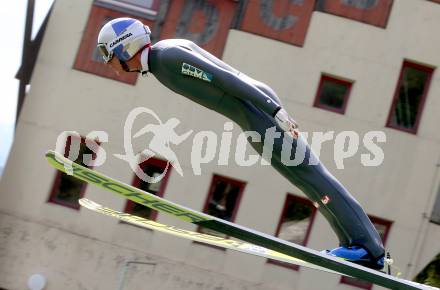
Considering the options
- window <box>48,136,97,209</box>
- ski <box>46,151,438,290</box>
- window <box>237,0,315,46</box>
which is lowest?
window <box>48,136,97,209</box>

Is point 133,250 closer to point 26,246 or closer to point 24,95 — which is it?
point 26,246

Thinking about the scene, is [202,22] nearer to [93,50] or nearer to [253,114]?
[93,50]

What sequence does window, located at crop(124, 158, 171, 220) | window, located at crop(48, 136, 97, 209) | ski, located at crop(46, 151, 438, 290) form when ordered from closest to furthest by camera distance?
1. ski, located at crop(46, 151, 438, 290)
2. window, located at crop(124, 158, 171, 220)
3. window, located at crop(48, 136, 97, 209)

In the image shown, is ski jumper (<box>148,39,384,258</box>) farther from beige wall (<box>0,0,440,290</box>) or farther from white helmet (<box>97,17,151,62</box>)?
beige wall (<box>0,0,440,290</box>)

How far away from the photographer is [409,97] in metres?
10.9

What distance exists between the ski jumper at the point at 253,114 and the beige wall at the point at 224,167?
186 inches

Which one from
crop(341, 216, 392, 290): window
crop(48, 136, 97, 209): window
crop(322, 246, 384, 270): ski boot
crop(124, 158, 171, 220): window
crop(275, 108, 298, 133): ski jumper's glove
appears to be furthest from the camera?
crop(48, 136, 97, 209): window

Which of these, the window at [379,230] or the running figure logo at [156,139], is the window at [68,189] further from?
the window at [379,230]

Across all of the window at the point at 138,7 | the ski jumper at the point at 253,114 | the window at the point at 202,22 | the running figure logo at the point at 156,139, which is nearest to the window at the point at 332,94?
the window at the point at 202,22

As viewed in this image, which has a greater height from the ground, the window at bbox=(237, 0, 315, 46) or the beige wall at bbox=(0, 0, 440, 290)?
the window at bbox=(237, 0, 315, 46)

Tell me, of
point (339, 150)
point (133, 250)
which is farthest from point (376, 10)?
point (133, 250)

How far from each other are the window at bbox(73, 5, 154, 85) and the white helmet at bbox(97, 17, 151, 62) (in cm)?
487

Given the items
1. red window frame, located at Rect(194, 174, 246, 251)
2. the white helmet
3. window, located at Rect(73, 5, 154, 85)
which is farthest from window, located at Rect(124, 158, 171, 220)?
the white helmet

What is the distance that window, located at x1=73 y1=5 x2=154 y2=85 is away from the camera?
10.7m
